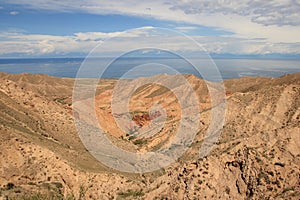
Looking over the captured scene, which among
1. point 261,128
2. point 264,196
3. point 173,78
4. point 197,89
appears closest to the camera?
point 264,196

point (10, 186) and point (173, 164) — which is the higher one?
point (10, 186)

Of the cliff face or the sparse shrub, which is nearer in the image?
the cliff face

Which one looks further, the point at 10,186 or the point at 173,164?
the point at 173,164

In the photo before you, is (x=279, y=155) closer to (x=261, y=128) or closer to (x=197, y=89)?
(x=261, y=128)

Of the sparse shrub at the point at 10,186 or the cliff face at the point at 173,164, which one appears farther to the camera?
the sparse shrub at the point at 10,186

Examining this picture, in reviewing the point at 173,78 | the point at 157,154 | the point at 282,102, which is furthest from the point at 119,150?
the point at 173,78

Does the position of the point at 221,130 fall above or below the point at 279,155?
below

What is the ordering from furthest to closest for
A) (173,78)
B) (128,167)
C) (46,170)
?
1. (173,78)
2. (128,167)
3. (46,170)

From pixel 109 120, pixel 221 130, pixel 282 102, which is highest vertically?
pixel 282 102
